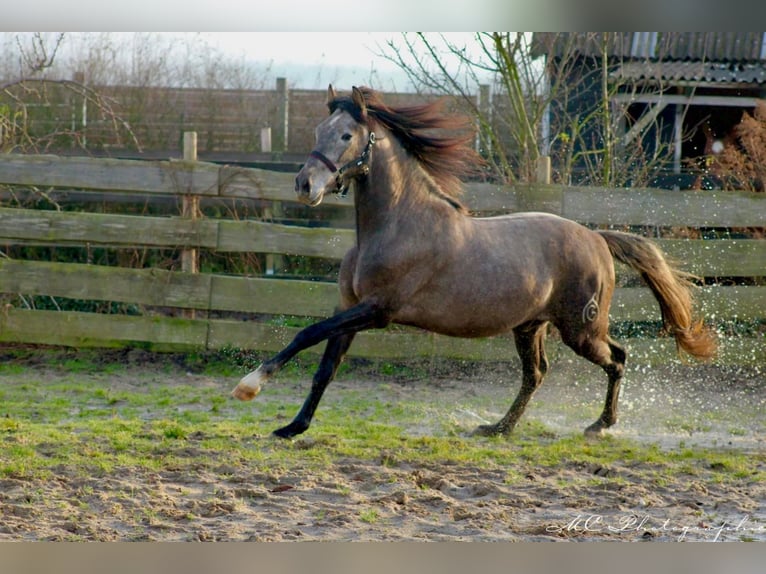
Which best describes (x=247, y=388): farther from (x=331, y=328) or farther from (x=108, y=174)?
(x=108, y=174)

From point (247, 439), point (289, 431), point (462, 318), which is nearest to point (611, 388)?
point (462, 318)

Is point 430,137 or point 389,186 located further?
point 430,137

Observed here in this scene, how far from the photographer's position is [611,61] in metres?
7.30

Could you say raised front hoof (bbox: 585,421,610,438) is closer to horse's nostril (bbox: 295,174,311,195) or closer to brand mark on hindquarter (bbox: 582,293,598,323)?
brand mark on hindquarter (bbox: 582,293,598,323)

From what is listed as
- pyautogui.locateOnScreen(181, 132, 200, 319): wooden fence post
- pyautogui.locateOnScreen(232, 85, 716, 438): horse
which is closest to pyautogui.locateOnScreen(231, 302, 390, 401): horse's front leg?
pyautogui.locateOnScreen(232, 85, 716, 438): horse

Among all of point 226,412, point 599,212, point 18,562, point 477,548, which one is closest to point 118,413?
point 226,412

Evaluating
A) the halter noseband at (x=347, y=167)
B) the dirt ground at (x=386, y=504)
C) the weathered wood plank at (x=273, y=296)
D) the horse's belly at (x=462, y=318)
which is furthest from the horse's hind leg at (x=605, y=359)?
the weathered wood plank at (x=273, y=296)

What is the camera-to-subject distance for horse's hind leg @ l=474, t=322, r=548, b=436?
4.81 meters

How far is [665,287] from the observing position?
5055 mm

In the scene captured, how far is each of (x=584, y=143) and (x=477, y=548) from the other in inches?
194

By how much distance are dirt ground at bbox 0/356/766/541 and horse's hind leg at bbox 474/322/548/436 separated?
659 millimetres

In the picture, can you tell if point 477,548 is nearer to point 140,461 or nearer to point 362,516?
point 362,516

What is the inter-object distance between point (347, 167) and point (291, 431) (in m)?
1.21

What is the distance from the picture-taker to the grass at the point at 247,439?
407 cm
